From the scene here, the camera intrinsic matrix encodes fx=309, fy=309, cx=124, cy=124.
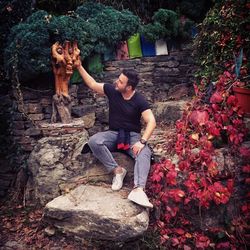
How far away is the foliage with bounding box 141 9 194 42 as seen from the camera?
18.4 ft

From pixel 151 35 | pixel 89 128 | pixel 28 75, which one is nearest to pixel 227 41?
pixel 151 35

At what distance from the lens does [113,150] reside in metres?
3.96

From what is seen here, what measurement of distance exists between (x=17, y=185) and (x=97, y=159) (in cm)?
151

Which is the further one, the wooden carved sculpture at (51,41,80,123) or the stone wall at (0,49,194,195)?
the stone wall at (0,49,194,195)

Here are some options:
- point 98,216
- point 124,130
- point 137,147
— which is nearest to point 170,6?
point 124,130

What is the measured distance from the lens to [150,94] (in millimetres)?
6160

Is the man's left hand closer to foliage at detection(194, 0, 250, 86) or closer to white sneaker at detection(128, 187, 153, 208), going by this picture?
white sneaker at detection(128, 187, 153, 208)

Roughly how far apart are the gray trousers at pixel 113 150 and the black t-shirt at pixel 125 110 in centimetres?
11

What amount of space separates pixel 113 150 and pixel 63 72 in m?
1.32

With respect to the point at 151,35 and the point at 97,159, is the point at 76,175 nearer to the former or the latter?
the point at 97,159

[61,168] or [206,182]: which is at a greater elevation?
[61,168]

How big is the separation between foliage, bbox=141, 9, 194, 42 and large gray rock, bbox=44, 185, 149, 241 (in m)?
3.23

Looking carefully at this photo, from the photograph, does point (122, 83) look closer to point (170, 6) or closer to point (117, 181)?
point (117, 181)

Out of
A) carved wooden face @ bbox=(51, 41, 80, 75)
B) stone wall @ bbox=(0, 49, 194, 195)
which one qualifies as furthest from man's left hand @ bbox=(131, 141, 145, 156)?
carved wooden face @ bbox=(51, 41, 80, 75)
